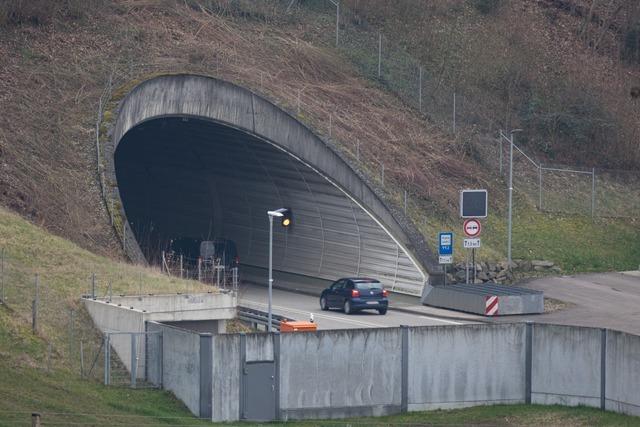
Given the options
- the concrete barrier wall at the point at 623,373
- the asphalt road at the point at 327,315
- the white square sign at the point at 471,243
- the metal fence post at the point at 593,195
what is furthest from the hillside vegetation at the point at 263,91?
the concrete barrier wall at the point at 623,373

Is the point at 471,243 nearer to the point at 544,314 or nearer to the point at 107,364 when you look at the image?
the point at 544,314

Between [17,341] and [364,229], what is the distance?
20934 millimetres

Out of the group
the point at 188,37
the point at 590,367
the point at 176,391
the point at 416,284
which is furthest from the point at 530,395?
the point at 188,37

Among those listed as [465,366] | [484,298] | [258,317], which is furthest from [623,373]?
[484,298]

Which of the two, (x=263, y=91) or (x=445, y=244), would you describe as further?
(x=263, y=91)

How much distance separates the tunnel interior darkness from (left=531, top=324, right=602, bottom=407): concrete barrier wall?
15841 millimetres

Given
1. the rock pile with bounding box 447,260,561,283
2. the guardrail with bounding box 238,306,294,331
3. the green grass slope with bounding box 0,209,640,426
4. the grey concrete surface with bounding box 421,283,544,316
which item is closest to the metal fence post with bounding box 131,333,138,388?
the green grass slope with bounding box 0,209,640,426

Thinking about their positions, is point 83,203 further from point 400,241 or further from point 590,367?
point 590,367

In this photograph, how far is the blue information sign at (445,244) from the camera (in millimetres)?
44406

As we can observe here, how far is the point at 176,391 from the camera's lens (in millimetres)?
28312

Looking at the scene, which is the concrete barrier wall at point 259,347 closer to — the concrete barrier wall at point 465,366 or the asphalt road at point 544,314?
the concrete barrier wall at point 465,366

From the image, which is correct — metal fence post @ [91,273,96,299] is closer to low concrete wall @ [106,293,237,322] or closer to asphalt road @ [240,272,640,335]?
low concrete wall @ [106,293,237,322]

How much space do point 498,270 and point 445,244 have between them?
3.30 m

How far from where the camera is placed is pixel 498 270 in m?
46.9
